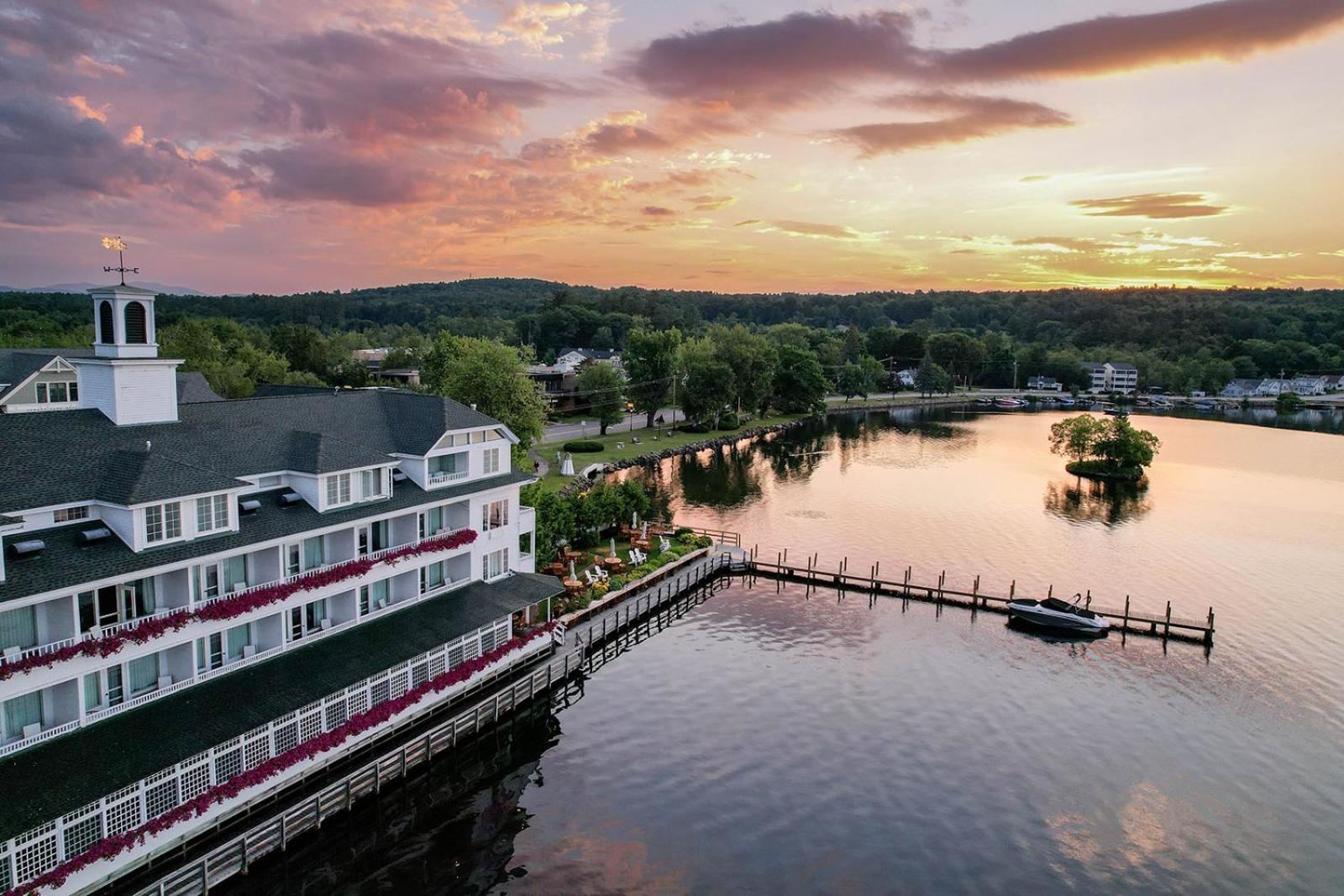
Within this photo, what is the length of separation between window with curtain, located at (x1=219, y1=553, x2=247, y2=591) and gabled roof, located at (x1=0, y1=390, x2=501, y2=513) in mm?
3209

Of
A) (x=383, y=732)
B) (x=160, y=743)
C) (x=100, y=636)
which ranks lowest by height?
(x=383, y=732)

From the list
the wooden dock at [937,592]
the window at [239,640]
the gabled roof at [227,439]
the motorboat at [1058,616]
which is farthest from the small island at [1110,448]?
the window at [239,640]

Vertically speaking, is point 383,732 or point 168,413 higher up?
point 168,413

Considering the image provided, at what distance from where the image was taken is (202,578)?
2939 cm

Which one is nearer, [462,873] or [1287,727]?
[462,873]

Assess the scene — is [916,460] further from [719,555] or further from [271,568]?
[271,568]

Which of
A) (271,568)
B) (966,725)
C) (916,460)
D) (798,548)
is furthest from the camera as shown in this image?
(916,460)

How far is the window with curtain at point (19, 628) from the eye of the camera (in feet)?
79.0

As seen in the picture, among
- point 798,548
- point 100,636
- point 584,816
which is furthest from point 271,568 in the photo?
point 798,548

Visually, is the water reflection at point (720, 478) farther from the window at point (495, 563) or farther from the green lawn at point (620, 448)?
the window at point (495, 563)

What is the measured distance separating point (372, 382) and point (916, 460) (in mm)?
87114

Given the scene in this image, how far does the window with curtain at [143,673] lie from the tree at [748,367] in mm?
114540

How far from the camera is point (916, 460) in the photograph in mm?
120750

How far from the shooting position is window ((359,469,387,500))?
36.1m
